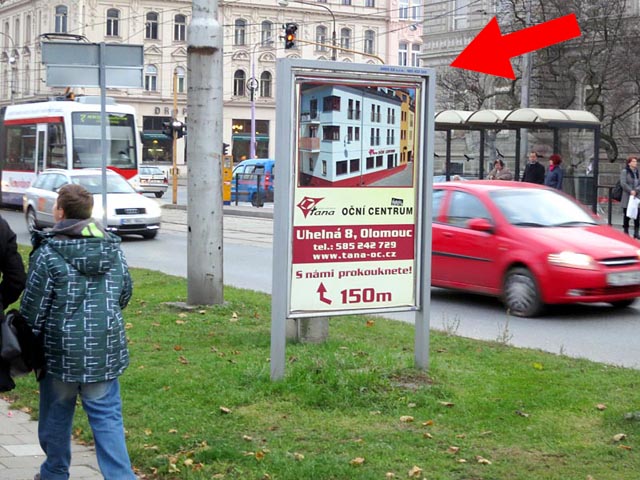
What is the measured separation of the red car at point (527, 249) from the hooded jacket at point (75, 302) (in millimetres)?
7940

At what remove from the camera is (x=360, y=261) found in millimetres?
7746

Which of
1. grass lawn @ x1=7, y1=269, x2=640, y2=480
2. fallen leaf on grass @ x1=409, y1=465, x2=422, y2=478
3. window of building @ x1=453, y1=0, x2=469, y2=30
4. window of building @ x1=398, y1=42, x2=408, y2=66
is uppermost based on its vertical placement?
window of building @ x1=398, y1=42, x2=408, y2=66

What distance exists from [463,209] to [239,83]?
223 feet

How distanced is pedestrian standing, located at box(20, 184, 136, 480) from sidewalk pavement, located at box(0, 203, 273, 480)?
69 centimetres

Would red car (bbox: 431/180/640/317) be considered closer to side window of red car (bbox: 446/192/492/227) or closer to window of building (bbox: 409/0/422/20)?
side window of red car (bbox: 446/192/492/227)

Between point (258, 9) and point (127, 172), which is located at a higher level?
point (258, 9)

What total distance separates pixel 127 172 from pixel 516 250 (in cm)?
2095

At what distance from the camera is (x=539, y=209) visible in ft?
43.5

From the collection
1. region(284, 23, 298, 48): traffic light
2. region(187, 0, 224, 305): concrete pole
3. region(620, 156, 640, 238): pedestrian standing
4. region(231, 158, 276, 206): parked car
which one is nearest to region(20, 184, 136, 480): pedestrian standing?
region(187, 0, 224, 305): concrete pole

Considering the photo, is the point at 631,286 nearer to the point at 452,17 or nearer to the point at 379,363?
the point at 379,363

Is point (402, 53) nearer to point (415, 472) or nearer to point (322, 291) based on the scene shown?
point (322, 291)

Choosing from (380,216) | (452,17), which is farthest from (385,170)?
(452,17)

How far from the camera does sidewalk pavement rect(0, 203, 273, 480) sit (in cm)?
585

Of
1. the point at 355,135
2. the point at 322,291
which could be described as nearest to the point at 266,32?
the point at 355,135
